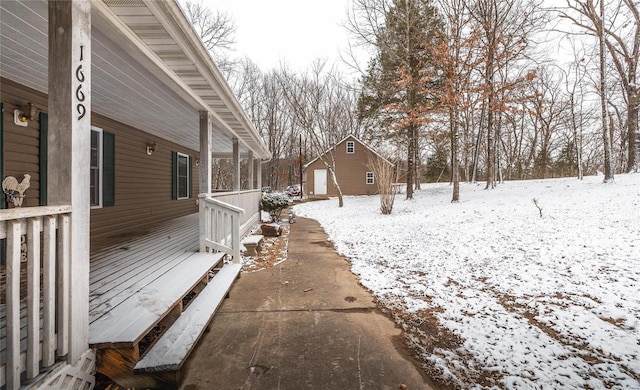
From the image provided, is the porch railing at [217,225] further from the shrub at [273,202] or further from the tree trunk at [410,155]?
the tree trunk at [410,155]

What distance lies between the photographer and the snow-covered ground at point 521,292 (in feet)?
7.34

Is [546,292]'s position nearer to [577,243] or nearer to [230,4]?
[577,243]

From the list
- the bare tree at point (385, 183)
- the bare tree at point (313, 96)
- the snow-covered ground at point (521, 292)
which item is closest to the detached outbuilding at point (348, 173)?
the bare tree at point (313, 96)

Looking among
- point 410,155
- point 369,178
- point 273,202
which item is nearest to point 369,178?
point 369,178

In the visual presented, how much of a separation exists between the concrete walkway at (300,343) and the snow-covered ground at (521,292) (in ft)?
0.95

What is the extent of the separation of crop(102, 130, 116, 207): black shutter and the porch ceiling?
44 centimetres

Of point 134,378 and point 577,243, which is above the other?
point 577,243

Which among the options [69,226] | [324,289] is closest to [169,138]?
[324,289]

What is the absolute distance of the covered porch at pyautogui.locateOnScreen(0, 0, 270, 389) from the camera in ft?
5.39

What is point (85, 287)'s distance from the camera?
1905 millimetres

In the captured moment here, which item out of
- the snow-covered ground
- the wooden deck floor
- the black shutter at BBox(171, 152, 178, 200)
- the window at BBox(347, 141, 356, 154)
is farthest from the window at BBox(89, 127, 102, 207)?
the window at BBox(347, 141, 356, 154)

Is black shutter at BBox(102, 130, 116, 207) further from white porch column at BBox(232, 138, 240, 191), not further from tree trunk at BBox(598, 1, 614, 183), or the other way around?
tree trunk at BBox(598, 1, 614, 183)

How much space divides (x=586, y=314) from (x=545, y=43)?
13002 mm

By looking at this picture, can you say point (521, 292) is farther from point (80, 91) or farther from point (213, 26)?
point (213, 26)
